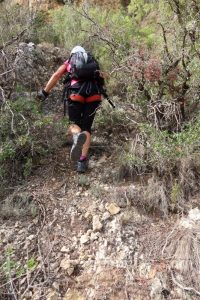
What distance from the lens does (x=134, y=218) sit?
4.21m

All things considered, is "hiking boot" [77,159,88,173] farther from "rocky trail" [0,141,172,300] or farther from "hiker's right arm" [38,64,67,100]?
"hiker's right arm" [38,64,67,100]

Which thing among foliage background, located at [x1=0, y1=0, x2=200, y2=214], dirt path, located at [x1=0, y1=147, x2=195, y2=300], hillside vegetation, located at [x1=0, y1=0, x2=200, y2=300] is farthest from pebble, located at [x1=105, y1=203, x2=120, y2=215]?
foliage background, located at [x1=0, y1=0, x2=200, y2=214]

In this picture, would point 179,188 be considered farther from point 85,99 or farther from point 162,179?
point 85,99

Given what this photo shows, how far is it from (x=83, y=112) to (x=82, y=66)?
1.98 feet

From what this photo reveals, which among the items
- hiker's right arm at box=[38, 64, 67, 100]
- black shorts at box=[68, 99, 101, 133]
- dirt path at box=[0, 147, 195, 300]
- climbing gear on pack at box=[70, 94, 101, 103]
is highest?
hiker's right arm at box=[38, 64, 67, 100]

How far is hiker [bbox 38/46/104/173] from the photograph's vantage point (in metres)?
4.63

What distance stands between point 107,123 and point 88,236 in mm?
1888

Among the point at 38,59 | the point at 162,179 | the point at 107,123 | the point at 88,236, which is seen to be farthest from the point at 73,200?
the point at 38,59

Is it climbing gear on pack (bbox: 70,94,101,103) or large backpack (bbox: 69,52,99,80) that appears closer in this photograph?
large backpack (bbox: 69,52,99,80)

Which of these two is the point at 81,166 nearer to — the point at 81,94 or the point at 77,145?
the point at 77,145

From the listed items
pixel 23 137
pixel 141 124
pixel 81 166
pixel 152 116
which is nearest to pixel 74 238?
pixel 81 166

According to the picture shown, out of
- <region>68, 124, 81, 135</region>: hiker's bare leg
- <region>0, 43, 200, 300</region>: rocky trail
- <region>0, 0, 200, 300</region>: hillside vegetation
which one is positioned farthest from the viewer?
<region>68, 124, 81, 135</region>: hiker's bare leg

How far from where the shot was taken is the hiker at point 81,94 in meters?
4.63

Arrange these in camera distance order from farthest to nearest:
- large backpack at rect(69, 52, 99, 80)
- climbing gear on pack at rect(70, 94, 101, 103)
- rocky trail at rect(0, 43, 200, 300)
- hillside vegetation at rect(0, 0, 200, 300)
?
1. climbing gear on pack at rect(70, 94, 101, 103)
2. large backpack at rect(69, 52, 99, 80)
3. hillside vegetation at rect(0, 0, 200, 300)
4. rocky trail at rect(0, 43, 200, 300)
